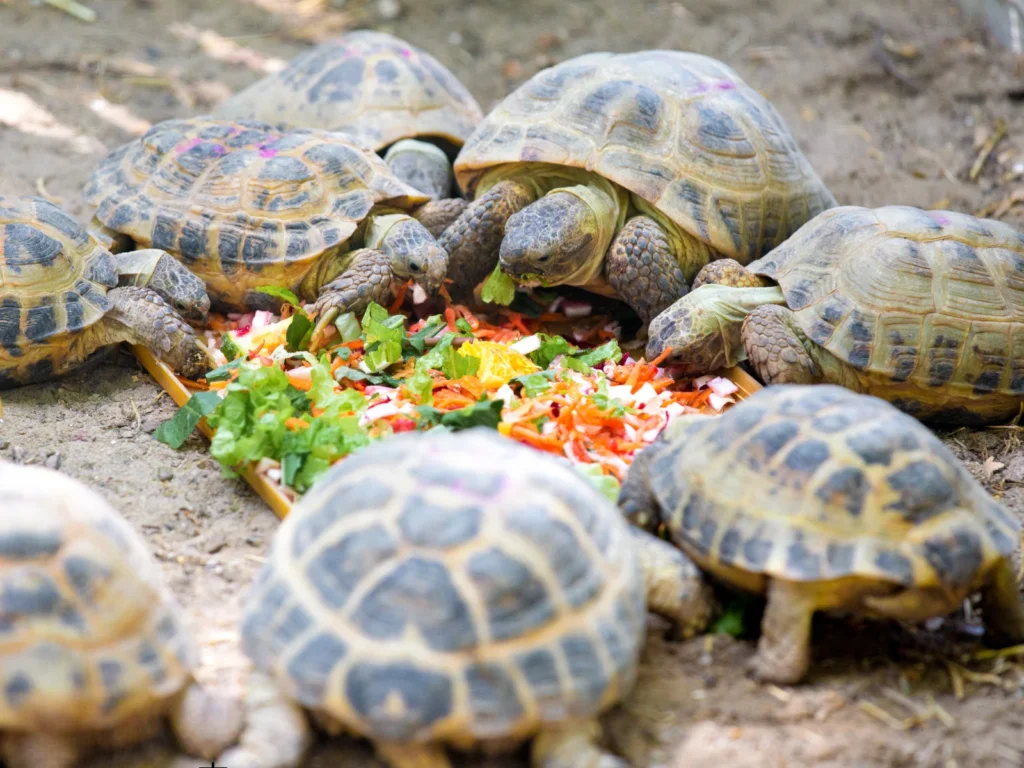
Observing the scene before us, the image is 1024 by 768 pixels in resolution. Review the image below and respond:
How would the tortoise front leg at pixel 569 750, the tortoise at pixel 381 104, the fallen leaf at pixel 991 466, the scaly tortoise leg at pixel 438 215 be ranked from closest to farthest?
the tortoise front leg at pixel 569 750 → the fallen leaf at pixel 991 466 → the scaly tortoise leg at pixel 438 215 → the tortoise at pixel 381 104

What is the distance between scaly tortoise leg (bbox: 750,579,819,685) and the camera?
8.55 feet

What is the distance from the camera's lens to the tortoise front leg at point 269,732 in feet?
7.55

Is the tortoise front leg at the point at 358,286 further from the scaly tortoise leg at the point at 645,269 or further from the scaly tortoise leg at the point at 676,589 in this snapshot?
the scaly tortoise leg at the point at 676,589

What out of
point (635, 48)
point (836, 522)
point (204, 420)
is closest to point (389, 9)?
point (635, 48)

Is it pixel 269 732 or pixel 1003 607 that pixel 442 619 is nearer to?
pixel 269 732

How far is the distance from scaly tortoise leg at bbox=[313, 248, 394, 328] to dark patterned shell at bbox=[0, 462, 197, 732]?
1715 mm

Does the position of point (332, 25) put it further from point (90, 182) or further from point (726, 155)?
point (726, 155)

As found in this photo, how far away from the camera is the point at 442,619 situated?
220 centimetres

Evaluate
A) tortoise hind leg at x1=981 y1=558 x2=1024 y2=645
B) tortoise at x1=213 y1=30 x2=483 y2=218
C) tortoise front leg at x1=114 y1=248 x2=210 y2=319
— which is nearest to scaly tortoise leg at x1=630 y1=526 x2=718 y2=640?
tortoise hind leg at x1=981 y1=558 x2=1024 y2=645

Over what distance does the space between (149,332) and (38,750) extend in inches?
73.5

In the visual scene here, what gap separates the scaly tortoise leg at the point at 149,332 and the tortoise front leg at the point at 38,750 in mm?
1775

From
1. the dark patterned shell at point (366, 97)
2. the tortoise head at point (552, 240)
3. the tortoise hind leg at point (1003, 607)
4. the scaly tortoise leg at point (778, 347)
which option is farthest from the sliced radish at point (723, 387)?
the dark patterned shell at point (366, 97)

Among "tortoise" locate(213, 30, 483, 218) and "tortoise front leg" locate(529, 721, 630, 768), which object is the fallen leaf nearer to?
"tortoise front leg" locate(529, 721, 630, 768)

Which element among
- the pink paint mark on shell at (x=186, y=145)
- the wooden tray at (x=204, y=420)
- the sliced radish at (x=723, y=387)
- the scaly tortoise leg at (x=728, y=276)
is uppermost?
the pink paint mark on shell at (x=186, y=145)
